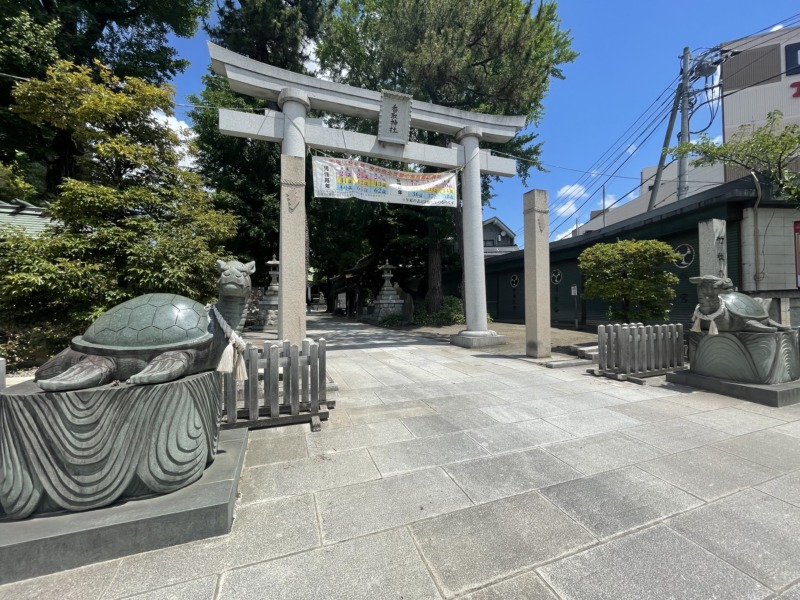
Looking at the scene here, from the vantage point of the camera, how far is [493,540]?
84.0 inches

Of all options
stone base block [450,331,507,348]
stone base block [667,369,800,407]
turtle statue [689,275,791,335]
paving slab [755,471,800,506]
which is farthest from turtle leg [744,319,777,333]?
stone base block [450,331,507,348]

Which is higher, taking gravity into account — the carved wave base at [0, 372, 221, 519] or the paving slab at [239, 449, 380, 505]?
the carved wave base at [0, 372, 221, 519]

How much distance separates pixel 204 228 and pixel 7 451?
227 inches

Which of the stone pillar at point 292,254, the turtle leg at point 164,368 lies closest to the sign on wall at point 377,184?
the stone pillar at point 292,254

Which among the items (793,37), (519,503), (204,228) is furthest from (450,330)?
(793,37)

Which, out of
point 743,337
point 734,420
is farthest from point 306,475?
point 743,337

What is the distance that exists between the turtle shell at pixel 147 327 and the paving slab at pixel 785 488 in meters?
4.67

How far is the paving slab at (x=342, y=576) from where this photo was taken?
174cm

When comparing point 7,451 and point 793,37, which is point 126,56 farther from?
point 793,37

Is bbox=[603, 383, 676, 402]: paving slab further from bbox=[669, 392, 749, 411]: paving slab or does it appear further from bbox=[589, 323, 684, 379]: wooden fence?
bbox=[589, 323, 684, 379]: wooden fence

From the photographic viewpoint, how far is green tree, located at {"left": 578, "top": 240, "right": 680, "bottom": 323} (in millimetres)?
8797

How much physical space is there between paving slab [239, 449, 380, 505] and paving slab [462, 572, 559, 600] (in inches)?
53.2

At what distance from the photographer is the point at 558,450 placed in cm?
340

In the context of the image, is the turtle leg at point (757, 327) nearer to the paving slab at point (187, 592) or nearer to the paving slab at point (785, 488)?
the paving slab at point (785, 488)
